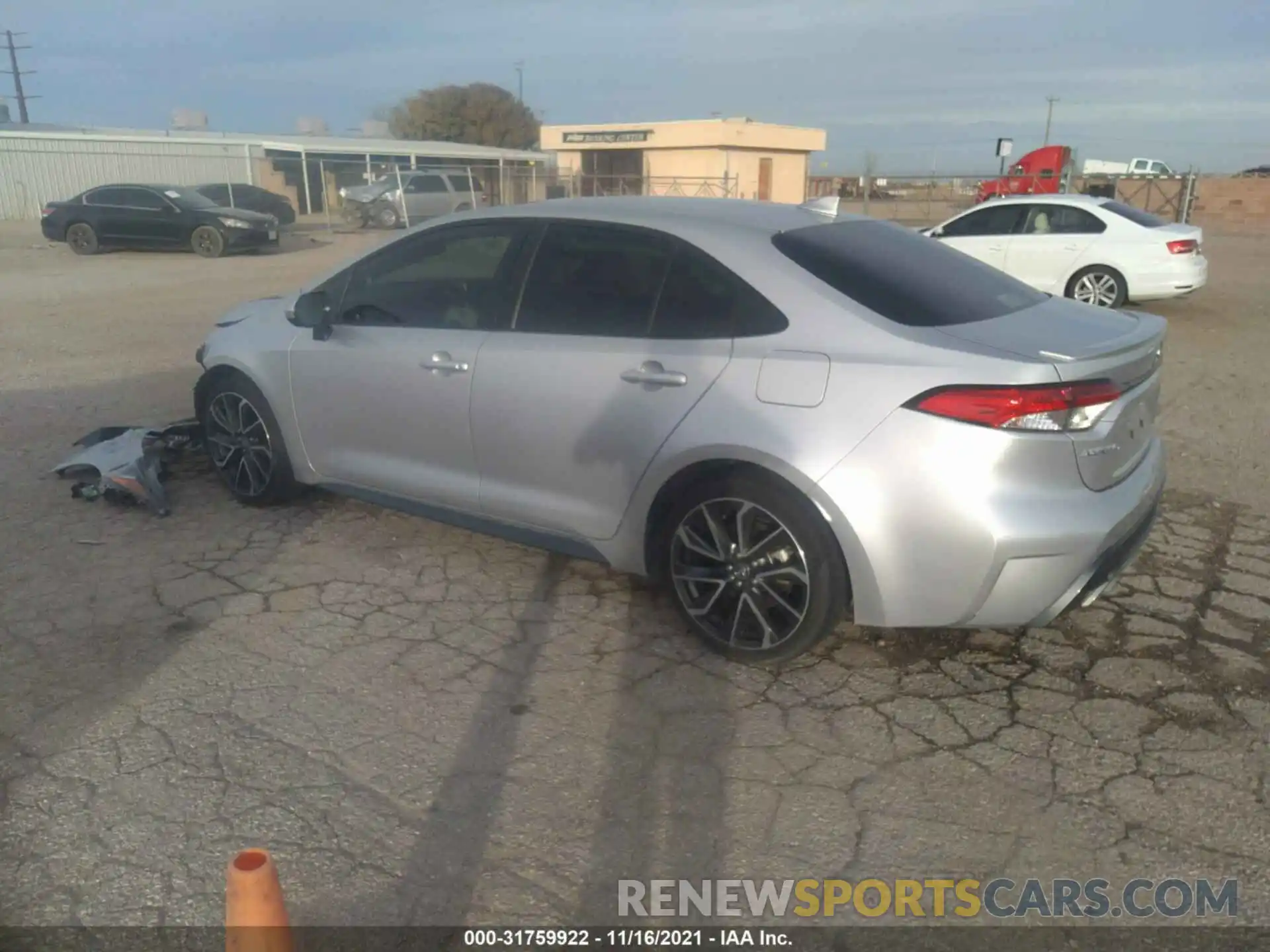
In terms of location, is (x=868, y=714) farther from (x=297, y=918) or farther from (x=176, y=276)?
(x=176, y=276)

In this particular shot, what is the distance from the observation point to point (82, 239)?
68.5 feet

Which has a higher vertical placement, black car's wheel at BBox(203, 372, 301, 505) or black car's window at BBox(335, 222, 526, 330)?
black car's window at BBox(335, 222, 526, 330)

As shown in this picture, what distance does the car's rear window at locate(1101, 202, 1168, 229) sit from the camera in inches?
469

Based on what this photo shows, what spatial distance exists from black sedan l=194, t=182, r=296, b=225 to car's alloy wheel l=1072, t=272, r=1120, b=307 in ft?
69.1

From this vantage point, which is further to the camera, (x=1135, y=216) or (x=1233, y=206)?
(x=1233, y=206)

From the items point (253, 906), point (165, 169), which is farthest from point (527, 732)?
point (165, 169)

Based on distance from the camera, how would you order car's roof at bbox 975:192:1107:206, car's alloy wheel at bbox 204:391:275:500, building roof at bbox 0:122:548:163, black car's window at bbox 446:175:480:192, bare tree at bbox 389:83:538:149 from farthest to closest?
1. bare tree at bbox 389:83:538:149
2. building roof at bbox 0:122:548:163
3. black car's window at bbox 446:175:480:192
4. car's roof at bbox 975:192:1107:206
5. car's alloy wheel at bbox 204:391:275:500

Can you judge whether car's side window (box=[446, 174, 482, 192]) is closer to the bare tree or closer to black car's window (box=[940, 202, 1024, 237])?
→ black car's window (box=[940, 202, 1024, 237])

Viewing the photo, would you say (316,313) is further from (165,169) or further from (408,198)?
(165,169)

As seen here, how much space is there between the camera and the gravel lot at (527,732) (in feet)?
8.78

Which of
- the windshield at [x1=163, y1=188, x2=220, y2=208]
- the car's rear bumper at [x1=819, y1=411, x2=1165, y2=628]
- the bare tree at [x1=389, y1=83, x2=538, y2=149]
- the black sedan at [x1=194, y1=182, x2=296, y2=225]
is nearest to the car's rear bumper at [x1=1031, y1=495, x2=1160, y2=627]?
the car's rear bumper at [x1=819, y1=411, x2=1165, y2=628]

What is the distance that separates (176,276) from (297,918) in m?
17.1

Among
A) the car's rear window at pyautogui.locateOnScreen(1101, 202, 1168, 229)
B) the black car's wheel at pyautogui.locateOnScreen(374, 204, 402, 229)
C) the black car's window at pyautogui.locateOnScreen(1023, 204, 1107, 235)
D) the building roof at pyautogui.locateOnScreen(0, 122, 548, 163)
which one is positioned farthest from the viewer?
the building roof at pyautogui.locateOnScreen(0, 122, 548, 163)

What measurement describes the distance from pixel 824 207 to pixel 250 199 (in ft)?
84.8
